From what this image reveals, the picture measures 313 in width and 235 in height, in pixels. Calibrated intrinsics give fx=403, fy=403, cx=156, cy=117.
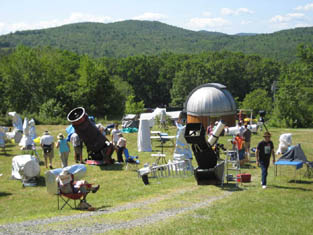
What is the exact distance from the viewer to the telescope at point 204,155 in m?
12.8

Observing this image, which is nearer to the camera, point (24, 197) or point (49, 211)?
point (49, 211)

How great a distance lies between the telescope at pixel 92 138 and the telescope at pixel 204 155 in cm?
628

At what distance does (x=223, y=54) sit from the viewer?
102062 mm

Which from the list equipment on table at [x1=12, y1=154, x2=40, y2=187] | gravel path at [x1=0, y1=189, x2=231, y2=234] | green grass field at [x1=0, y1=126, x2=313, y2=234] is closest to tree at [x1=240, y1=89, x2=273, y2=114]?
green grass field at [x1=0, y1=126, x2=313, y2=234]

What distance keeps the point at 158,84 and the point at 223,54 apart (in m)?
19.6

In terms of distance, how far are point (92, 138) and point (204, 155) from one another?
22.9ft

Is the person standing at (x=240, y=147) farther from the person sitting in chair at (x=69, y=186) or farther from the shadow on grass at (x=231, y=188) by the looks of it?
the person sitting in chair at (x=69, y=186)

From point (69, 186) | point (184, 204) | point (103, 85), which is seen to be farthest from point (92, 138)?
point (103, 85)

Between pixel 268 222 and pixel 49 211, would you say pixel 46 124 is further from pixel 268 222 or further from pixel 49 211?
pixel 268 222

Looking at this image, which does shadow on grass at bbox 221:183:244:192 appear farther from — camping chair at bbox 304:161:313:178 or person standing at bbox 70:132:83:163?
person standing at bbox 70:132:83:163

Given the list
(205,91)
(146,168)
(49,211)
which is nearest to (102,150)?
(146,168)

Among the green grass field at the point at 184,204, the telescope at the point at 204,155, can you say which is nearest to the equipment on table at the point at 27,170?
the green grass field at the point at 184,204

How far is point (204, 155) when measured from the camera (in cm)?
1313

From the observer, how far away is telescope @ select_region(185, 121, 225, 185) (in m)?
12.8
